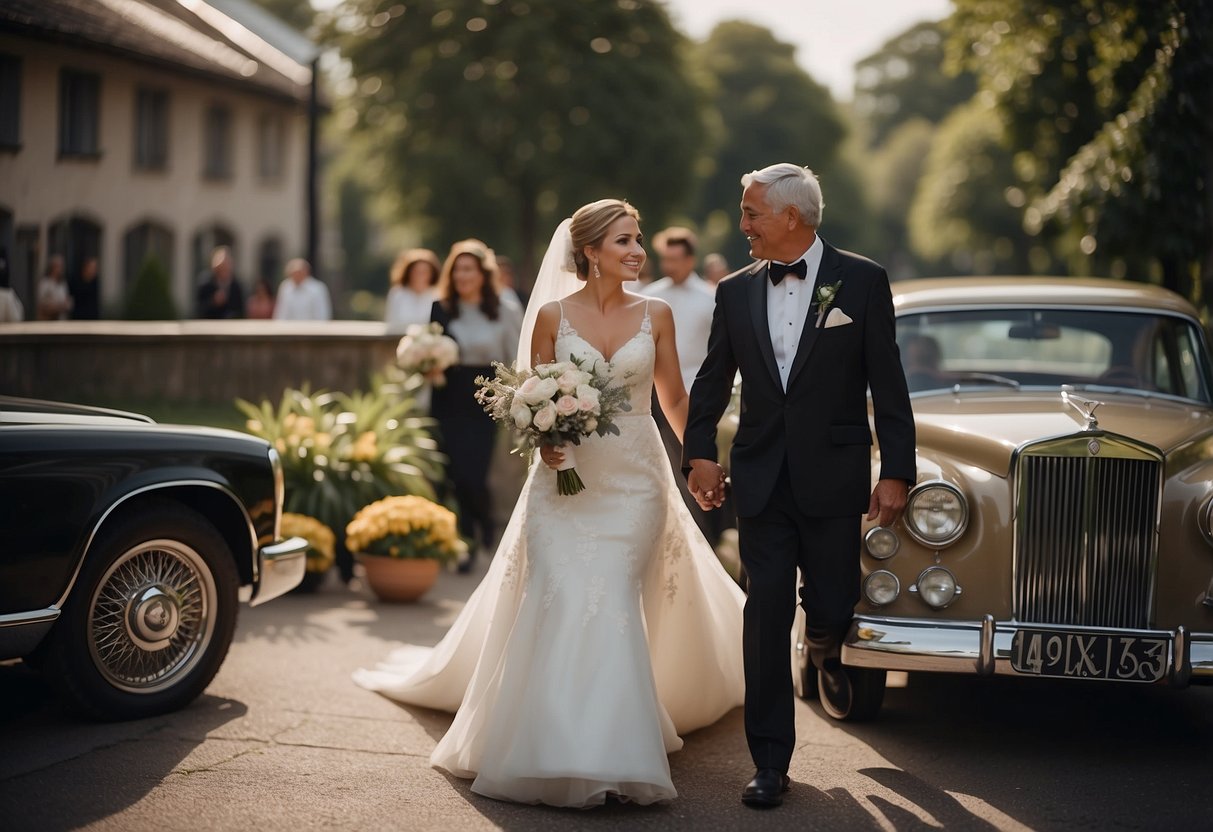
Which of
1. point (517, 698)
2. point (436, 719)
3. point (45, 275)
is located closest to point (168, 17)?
point (45, 275)

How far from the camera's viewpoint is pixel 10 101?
988 cm

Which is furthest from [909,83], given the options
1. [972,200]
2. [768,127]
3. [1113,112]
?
[1113,112]

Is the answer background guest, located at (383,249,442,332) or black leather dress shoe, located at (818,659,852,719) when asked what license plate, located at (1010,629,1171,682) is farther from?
background guest, located at (383,249,442,332)

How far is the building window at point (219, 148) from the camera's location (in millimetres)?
29031

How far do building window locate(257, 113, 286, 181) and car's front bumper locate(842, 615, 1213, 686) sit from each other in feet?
95.5

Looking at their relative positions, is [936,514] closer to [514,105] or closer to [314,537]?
[314,537]

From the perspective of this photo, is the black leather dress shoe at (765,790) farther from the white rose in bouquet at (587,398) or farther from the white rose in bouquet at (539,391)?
the white rose in bouquet at (539,391)

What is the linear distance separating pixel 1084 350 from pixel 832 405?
9.78 feet

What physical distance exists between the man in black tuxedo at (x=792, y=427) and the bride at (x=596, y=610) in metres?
0.40

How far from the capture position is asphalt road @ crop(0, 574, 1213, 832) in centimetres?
472

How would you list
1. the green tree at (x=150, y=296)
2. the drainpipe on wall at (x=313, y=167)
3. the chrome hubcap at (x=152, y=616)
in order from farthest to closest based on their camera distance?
the drainpipe on wall at (x=313, y=167) → the green tree at (x=150, y=296) → the chrome hubcap at (x=152, y=616)

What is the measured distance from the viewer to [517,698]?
16.4ft

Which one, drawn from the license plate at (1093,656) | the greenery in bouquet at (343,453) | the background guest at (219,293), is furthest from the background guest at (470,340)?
the background guest at (219,293)

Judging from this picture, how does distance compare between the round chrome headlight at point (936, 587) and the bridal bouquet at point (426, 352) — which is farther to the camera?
the bridal bouquet at point (426, 352)
